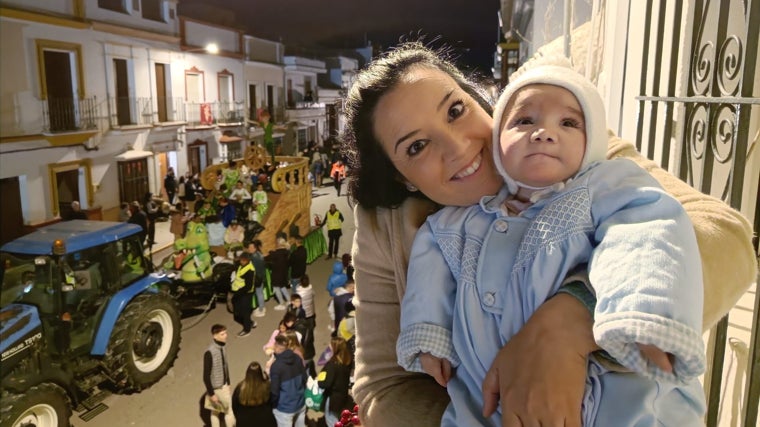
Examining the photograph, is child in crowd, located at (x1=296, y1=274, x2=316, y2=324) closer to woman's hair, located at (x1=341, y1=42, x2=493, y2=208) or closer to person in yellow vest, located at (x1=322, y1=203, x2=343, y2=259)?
person in yellow vest, located at (x1=322, y1=203, x2=343, y2=259)

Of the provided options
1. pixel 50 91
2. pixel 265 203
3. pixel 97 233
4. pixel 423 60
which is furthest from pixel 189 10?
pixel 423 60

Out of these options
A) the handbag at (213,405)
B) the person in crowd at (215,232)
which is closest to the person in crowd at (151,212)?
the person in crowd at (215,232)

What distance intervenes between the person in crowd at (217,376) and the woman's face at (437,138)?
4501mm

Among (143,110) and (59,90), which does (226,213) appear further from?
(143,110)

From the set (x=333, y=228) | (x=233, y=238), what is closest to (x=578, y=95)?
(x=233, y=238)

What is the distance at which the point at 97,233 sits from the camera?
5738 mm

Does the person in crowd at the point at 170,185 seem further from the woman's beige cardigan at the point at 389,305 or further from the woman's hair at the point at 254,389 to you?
the woman's beige cardigan at the point at 389,305

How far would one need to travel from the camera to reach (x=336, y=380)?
16.0ft

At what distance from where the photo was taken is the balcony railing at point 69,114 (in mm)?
9859

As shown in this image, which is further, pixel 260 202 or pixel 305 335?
pixel 260 202

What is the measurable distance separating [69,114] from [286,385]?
26.8ft

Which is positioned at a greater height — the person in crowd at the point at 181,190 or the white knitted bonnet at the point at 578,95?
the white knitted bonnet at the point at 578,95

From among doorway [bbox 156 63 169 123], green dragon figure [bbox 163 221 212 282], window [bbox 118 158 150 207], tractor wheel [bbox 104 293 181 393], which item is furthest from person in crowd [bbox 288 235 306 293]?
doorway [bbox 156 63 169 123]

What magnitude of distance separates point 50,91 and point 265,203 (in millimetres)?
4345
